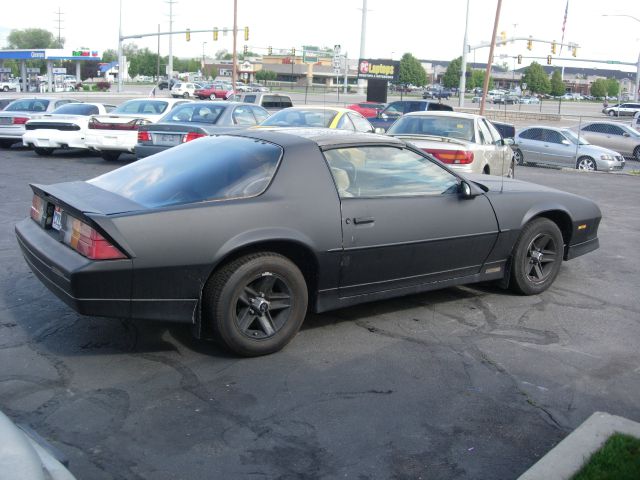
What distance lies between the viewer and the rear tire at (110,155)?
1675 cm

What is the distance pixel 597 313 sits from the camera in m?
6.37

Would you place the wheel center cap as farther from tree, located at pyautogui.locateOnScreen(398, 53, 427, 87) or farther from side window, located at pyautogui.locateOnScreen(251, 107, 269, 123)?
tree, located at pyautogui.locateOnScreen(398, 53, 427, 87)

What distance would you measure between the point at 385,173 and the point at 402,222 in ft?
1.41

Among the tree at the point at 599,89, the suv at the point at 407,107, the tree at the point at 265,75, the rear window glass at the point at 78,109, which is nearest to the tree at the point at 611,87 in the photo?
the tree at the point at 599,89

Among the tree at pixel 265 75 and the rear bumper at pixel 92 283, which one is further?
the tree at pixel 265 75

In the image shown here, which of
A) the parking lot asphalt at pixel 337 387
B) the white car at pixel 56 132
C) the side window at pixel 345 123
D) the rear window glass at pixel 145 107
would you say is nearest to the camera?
the parking lot asphalt at pixel 337 387

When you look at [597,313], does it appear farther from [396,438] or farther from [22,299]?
[22,299]

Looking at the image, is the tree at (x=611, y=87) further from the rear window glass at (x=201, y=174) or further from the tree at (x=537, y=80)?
the rear window glass at (x=201, y=174)

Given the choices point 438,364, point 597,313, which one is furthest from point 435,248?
point 597,313

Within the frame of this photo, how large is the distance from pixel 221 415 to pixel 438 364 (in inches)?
64.1

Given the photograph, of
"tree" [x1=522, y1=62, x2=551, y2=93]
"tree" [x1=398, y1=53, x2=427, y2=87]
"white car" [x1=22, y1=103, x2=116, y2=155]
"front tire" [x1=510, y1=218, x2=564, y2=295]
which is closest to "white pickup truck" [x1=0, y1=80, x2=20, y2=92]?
"tree" [x1=398, y1=53, x2=427, y2=87]

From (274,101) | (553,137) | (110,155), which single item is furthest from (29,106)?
(553,137)

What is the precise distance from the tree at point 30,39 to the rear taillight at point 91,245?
131m

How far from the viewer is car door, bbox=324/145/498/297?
538 centimetres
